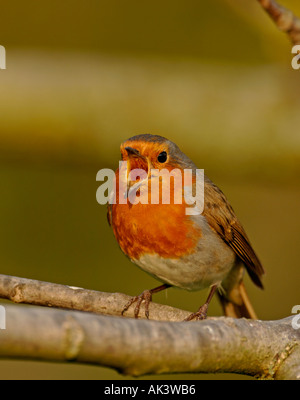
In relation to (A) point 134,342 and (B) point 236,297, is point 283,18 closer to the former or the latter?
(A) point 134,342

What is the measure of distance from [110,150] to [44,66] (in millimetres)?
963

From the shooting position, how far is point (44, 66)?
5711 mm

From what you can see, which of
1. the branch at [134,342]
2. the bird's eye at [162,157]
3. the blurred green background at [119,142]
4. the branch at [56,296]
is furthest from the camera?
the blurred green background at [119,142]

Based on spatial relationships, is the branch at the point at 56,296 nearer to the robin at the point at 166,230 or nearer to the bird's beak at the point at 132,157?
the robin at the point at 166,230

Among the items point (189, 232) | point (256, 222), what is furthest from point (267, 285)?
point (189, 232)

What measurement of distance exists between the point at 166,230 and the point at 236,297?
138cm

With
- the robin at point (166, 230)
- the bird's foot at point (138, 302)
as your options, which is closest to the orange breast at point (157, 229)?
the robin at point (166, 230)

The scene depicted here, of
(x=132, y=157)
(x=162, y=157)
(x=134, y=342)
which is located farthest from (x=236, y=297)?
(x=134, y=342)

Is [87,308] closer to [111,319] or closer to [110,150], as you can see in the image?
[111,319]

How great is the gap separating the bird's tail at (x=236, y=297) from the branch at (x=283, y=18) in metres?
2.06

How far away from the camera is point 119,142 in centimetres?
554

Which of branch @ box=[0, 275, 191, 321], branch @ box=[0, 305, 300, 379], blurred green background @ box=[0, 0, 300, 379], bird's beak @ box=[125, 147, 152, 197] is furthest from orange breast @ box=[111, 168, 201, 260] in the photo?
blurred green background @ box=[0, 0, 300, 379]

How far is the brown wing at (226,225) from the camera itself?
172 inches

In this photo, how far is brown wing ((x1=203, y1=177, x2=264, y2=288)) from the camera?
14.4ft
